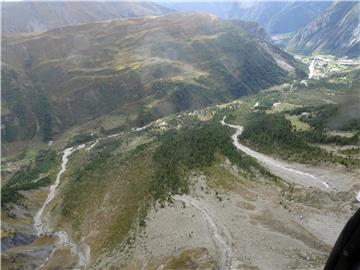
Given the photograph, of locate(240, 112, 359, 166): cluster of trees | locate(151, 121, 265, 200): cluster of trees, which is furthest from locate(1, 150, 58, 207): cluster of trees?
locate(240, 112, 359, 166): cluster of trees

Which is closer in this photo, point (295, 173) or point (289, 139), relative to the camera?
point (295, 173)

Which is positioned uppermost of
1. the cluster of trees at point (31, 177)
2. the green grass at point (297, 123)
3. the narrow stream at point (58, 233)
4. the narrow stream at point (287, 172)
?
the narrow stream at point (287, 172)

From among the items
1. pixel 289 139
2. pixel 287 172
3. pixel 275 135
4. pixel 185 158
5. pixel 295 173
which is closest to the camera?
pixel 295 173

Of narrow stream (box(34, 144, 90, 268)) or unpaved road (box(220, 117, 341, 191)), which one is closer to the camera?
narrow stream (box(34, 144, 90, 268))

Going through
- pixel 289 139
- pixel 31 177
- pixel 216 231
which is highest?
pixel 216 231

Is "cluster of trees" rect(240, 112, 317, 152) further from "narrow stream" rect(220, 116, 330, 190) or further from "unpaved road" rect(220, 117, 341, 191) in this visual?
"unpaved road" rect(220, 117, 341, 191)

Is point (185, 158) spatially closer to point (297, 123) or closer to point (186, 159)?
point (186, 159)

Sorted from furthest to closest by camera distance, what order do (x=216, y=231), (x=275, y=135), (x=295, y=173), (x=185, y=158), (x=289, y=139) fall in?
1. (x=275, y=135)
2. (x=289, y=139)
3. (x=185, y=158)
4. (x=295, y=173)
5. (x=216, y=231)

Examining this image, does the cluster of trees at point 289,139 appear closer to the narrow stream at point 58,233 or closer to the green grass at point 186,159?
the green grass at point 186,159

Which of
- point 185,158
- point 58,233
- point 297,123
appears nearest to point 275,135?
point 297,123

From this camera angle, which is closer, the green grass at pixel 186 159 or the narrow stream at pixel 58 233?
the narrow stream at pixel 58 233

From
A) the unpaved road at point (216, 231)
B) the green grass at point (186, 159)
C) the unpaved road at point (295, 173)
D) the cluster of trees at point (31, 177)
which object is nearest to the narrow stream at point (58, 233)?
the cluster of trees at point (31, 177)
